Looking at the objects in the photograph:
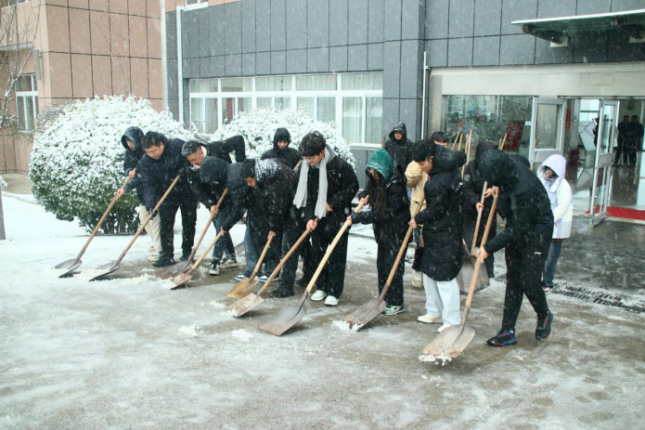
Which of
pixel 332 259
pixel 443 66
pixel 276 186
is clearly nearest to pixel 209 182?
pixel 276 186

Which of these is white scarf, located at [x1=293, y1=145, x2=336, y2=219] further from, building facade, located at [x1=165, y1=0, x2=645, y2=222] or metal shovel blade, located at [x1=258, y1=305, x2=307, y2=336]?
building facade, located at [x1=165, y1=0, x2=645, y2=222]

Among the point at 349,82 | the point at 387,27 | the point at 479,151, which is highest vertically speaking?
the point at 387,27

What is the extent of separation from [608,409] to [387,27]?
992 centimetres

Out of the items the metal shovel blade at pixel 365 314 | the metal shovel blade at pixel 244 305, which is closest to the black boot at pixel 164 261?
the metal shovel blade at pixel 244 305

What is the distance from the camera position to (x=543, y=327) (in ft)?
16.1

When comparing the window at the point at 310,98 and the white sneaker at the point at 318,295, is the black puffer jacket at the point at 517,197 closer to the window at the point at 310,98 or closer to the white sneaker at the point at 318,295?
the white sneaker at the point at 318,295

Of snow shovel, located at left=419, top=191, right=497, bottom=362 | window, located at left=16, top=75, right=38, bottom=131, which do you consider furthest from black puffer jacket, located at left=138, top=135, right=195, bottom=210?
window, located at left=16, top=75, right=38, bottom=131

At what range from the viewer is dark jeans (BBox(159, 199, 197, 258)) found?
24.0 ft

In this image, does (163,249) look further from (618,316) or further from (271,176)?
(618,316)

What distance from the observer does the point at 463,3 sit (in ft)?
36.6

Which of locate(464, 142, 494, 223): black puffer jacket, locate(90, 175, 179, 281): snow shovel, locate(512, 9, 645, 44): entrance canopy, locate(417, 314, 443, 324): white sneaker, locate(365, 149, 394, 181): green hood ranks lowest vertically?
locate(417, 314, 443, 324): white sneaker

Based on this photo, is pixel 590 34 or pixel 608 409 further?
pixel 590 34

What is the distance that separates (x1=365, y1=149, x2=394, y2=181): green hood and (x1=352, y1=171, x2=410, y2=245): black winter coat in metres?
0.06

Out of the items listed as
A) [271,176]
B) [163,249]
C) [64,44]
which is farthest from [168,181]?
[64,44]
